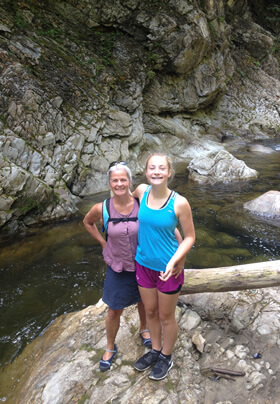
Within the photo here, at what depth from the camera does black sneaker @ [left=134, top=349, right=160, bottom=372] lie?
2.60 meters

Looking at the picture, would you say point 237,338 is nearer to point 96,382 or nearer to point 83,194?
point 96,382

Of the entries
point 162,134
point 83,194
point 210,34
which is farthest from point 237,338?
point 210,34

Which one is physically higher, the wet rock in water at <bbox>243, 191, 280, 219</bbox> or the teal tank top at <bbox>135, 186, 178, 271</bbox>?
the teal tank top at <bbox>135, 186, 178, 271</bbox>

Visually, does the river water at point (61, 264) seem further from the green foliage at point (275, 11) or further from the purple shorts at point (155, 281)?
the green foliage at point (275, 11)

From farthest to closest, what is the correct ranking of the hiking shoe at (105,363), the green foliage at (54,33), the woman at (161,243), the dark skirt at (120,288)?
the green foliage at (54,33), the hiking shoe at (105,363), the dark skirt at (120,288), the woman at (161,243)

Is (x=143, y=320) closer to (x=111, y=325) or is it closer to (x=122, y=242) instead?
(x=111, y=325)

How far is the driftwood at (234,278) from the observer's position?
300 cm

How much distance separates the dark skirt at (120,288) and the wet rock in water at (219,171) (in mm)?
8675

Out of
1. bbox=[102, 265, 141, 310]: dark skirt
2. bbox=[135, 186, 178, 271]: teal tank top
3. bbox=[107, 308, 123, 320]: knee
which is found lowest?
bbox=[107, 308, 123, 320]: knee

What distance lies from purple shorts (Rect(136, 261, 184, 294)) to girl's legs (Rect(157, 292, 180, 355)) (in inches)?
2.4

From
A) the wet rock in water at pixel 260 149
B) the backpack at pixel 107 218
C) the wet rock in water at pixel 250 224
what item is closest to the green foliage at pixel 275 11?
the wet rock in water at pixel 260 149

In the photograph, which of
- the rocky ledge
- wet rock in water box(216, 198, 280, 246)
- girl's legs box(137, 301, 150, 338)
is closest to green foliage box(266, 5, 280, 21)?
wet rock in water box(216, 198, 280, 246)

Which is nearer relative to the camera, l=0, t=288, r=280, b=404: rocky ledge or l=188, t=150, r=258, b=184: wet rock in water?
l=0, t=288, r=280, b=404: rocky ledge

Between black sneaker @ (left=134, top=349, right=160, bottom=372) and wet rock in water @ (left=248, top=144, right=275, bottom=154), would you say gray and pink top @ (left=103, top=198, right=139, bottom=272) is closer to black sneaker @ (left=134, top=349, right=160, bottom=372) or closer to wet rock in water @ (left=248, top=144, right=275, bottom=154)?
black sneaker @ (left=134, top=349, right=160, bottom=372)
